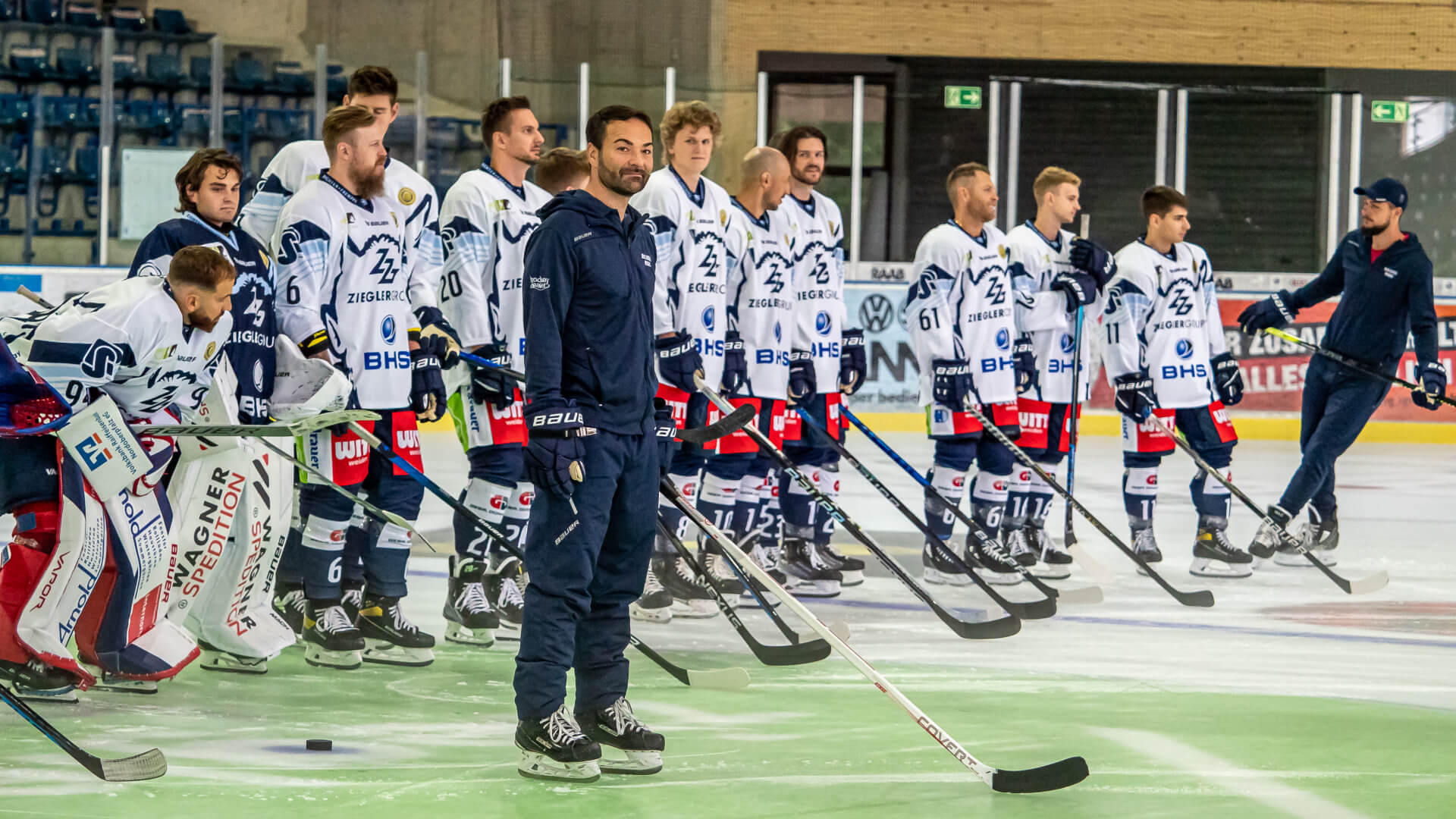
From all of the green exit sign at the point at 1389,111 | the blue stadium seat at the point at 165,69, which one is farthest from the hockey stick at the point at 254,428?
the green exit sign at the point at 1389,111

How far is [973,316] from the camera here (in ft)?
20.1

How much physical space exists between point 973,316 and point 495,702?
276cm

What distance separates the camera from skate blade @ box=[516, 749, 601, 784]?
330cm

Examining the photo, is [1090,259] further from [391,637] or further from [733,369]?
[391,637]

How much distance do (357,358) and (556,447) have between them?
1.50 metres

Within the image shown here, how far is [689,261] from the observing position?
529 centimetres

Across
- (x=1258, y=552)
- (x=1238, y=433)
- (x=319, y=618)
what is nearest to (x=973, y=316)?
(x=1258, y=552)

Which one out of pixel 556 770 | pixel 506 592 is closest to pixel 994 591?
pixel 506 592

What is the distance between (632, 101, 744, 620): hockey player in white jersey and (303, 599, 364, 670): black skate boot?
3.45 ft

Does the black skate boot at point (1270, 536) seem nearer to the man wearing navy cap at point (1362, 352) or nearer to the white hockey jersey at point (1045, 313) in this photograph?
the man wearing navy cap at point (1362, 352)

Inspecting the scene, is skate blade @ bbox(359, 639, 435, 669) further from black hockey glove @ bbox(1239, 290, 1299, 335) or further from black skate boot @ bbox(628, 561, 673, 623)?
black hockey glove @ bbox(1239, 290, 1299, 335)

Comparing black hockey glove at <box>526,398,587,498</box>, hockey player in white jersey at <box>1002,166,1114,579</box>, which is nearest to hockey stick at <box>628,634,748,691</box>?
black hockey glove at <box>526,398,587,498</box>

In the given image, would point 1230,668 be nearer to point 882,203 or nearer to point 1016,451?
point 1016,451

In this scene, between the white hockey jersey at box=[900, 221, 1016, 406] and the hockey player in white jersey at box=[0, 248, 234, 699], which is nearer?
the hockey player in white jersey at box=[0, 248, 234, 699]
